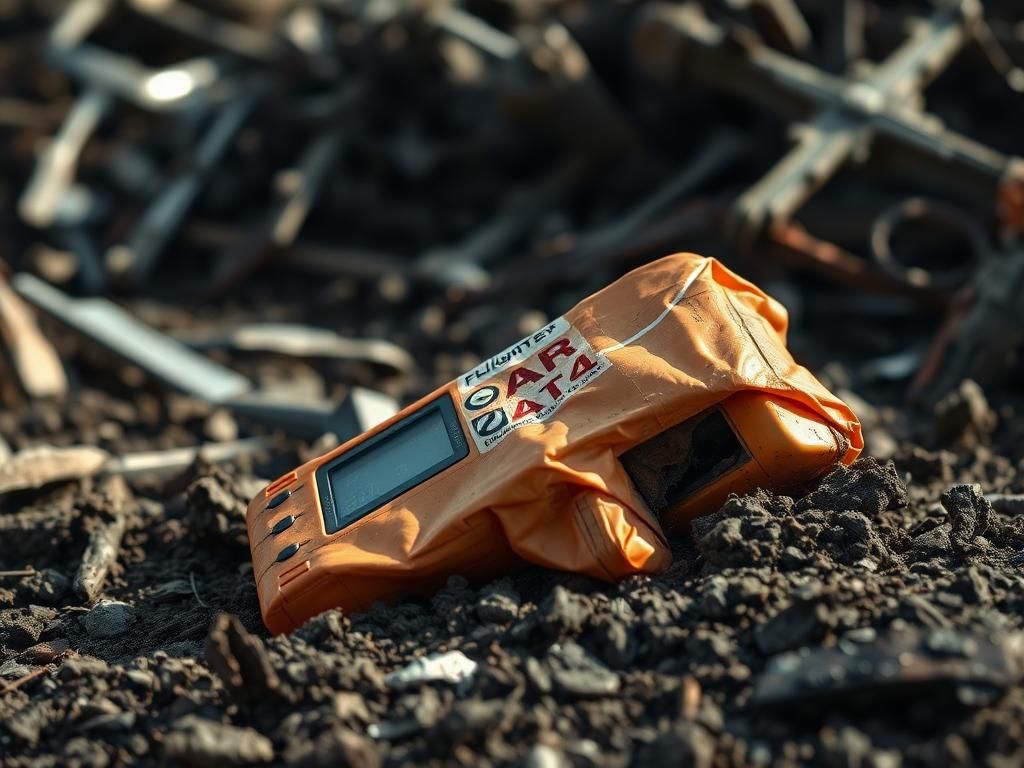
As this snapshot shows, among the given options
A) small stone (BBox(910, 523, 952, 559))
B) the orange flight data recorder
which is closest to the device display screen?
the orange flight data recorder

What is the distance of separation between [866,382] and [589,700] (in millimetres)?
3184

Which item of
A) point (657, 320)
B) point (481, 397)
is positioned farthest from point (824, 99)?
point (481, 397)

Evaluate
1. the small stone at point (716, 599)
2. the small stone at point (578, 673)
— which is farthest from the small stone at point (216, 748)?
the small stone at point (716, 599)

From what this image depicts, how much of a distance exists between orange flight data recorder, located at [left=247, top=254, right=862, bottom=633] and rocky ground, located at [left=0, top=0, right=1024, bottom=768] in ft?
0.34

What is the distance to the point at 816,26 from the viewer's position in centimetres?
679

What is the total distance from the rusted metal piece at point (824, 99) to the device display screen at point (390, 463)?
8.40 feet

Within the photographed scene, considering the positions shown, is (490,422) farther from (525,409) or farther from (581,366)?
(581,366)

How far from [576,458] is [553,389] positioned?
10.7 inches

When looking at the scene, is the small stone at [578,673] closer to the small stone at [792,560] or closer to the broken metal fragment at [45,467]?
the small stone at [792,560]

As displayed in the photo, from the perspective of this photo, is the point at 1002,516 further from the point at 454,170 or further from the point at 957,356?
the point at 454,170

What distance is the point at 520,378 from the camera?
10.5 ft

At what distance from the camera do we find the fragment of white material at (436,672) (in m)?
2.69

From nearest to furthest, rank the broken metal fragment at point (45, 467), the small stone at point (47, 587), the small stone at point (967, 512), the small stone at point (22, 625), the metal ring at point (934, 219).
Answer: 1. the small stone at point (967, 512)
2. the small stone at point (22, 625)
3. the small stone at point (47, 587)
4. the broken metal fragment at point (45, 467)
5. the metal ring at point (934, 219)

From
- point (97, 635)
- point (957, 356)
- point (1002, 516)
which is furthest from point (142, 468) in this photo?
point (957, 356)
